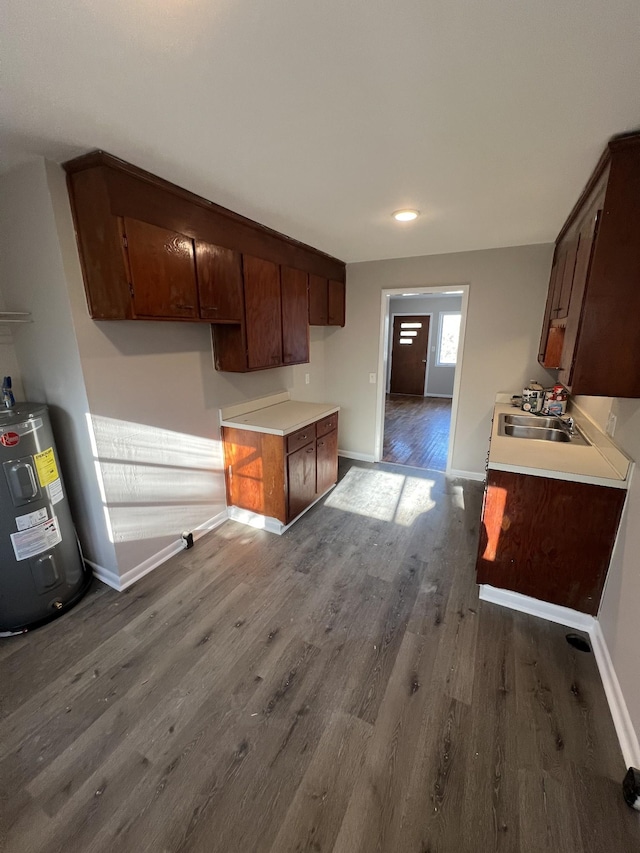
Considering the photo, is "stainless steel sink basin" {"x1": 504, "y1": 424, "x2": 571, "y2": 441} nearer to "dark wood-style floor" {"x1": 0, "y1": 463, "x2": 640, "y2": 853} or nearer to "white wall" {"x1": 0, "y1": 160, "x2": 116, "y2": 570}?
"dark wood-style floor" {"x1": 0, "y1": 463, "x2": 640, "y2": 853}

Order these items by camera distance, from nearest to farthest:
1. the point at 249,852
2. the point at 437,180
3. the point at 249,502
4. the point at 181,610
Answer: the point at 249,852 < the point at 437,180 < the point at 181,610 < the point at 249,502

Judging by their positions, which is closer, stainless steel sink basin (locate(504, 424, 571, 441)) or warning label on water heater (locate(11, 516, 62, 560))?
warning label on water heater (locate(11, 516, 62, 560))

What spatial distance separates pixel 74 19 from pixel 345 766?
258 centimetres

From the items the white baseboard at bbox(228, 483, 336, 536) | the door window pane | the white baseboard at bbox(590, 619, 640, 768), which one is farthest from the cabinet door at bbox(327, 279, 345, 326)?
the door window pane

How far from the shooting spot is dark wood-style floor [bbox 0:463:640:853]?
117 centimetres

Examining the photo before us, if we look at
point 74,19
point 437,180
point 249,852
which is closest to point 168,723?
point 249,852

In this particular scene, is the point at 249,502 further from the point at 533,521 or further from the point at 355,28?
the point at 355,28

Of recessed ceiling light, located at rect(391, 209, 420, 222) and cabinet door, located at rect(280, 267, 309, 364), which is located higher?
recessed ceiling light, located at rect(391, 209, 420, 222)

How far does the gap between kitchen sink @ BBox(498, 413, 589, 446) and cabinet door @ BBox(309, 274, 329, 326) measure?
2041mm

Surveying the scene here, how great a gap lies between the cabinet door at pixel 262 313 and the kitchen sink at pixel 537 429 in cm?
192

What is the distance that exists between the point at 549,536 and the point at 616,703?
2.38ft

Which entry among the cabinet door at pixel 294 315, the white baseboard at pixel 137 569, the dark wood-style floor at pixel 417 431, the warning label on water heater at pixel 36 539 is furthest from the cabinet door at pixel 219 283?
the dark wood-style floor at pixel 417 431

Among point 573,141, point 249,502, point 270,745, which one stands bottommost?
point 270,745

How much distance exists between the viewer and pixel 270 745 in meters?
1.41
